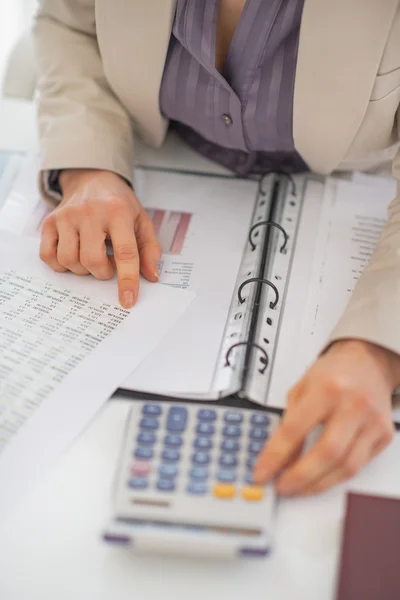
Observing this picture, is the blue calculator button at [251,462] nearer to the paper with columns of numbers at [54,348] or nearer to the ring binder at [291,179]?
the paper with columns of numbers at [54,348]

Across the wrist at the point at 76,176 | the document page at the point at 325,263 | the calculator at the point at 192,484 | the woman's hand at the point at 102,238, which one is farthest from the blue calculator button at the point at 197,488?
the wrist at the point at 76,176

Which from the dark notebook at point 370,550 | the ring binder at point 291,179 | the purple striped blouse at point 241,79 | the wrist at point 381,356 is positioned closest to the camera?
the dark notebook at point 370,550

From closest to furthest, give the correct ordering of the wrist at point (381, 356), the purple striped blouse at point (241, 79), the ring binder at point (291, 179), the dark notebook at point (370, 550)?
1. the dark notebook at point (370, 550)
2. the wrist at point (381, 356)
3. the purple striped blouse at point (241, 79)
4. the ring binder at point (291, 179)

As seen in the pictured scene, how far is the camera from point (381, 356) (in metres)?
0.52

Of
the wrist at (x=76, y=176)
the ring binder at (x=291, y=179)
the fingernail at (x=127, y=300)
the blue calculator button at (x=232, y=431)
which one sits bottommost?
the blue calculator button at (x=232, y=431)

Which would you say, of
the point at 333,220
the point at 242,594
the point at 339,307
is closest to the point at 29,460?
the point at 242,594

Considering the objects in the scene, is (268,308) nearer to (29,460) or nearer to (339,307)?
(339,307)

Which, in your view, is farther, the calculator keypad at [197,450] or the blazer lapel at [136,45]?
the blazer lapel at [136,45]

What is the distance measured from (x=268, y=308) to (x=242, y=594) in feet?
Result: 0.85

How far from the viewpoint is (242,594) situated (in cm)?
42

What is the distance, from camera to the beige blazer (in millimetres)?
577

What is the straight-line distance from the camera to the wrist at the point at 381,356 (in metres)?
0.51

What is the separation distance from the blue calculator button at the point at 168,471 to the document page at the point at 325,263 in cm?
11

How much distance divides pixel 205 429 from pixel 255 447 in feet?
0.13
